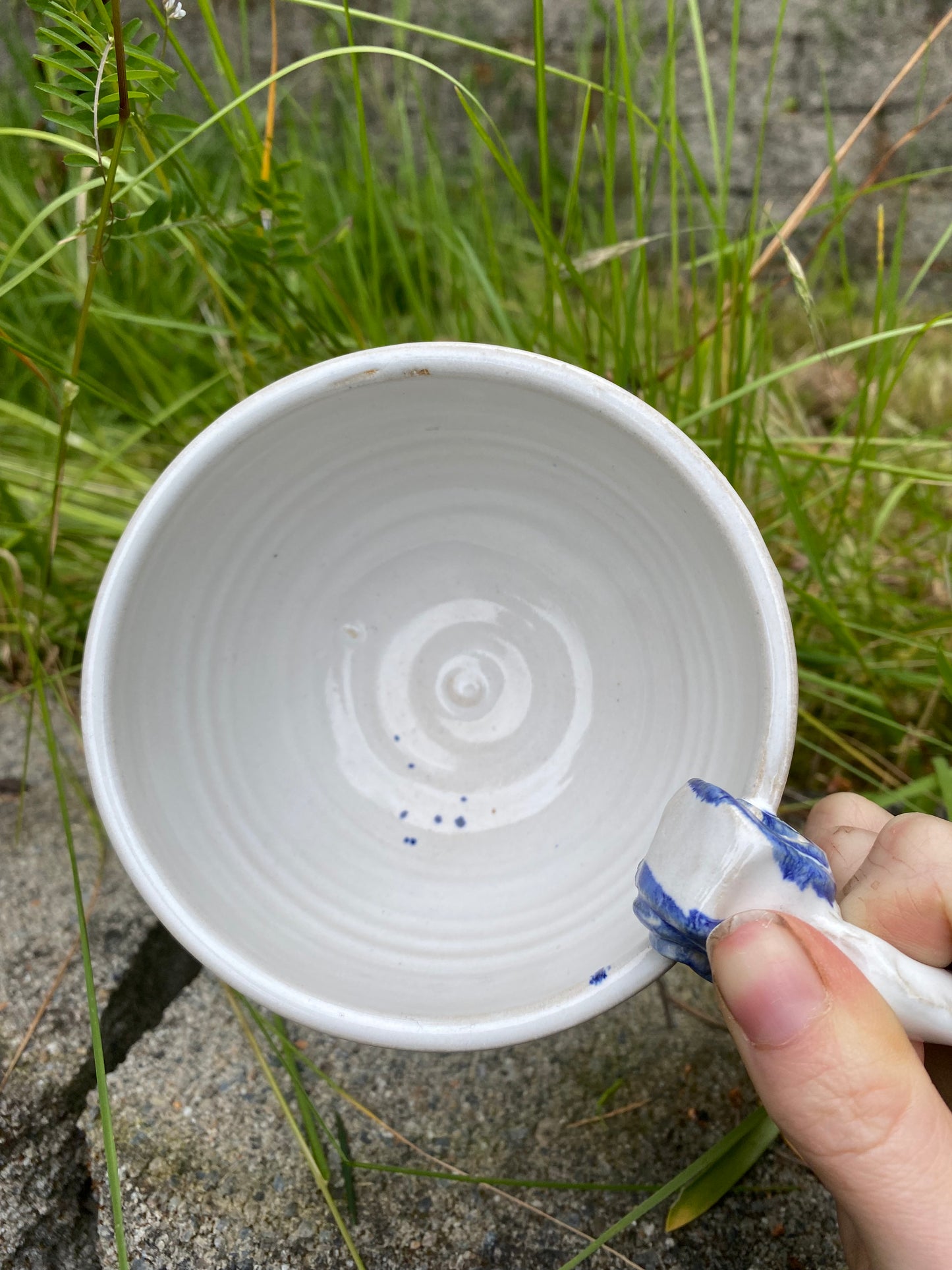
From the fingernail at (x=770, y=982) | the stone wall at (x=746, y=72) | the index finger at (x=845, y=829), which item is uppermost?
the stone wall at (x=746, y=72)

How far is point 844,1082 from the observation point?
54 cm

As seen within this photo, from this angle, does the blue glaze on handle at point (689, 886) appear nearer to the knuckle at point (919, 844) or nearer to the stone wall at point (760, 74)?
the knuckle at point (919, 844)

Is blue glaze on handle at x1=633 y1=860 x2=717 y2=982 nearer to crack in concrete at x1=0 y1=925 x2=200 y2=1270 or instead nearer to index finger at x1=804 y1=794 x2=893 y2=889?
index finger at x1=804 y1=794 x2=893 y2=889

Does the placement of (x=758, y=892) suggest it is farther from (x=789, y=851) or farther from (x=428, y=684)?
(x=428, y=684)

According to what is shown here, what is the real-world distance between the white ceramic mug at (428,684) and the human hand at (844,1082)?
5.1 inches

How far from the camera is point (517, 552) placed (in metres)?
1.01

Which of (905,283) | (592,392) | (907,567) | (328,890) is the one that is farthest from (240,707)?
(905,283)

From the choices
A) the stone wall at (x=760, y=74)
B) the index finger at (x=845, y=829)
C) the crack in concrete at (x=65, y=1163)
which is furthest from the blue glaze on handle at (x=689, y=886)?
the stone wall at (x=760, y=74)

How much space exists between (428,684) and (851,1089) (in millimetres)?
618

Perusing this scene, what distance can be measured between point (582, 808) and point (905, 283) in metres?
1.66

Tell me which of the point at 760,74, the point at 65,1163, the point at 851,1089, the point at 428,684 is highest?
the point at 760,74

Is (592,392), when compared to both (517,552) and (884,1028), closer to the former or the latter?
(517,552)

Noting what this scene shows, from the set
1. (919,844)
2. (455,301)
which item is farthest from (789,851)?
(455,301)

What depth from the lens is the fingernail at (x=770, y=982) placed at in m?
0.55
